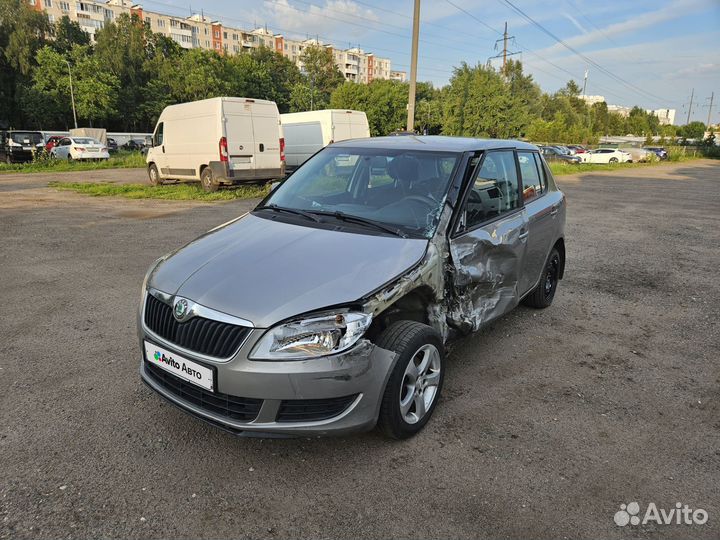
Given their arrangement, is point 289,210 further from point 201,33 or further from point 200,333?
point 201,33

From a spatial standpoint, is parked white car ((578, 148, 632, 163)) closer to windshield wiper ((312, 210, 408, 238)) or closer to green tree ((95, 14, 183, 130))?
windshield wiper ((312, 210, 408, 238))

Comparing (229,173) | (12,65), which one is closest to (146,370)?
(229,173)

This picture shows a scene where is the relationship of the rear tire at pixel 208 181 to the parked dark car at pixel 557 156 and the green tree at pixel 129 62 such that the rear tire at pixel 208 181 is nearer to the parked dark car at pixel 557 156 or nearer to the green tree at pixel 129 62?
the parked dark car at pixel 557 156

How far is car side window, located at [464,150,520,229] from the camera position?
3543 mm

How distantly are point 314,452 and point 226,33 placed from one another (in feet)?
368

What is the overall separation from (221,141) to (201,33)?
320 feet

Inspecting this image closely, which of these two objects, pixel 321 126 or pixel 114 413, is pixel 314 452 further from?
pixel 321 126

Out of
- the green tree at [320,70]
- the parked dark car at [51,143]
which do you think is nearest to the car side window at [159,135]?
the parked dark car at [51,143]

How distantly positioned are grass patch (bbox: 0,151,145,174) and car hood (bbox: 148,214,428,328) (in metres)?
23.1

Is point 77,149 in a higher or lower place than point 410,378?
higher

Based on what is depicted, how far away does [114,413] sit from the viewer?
313 centimetres

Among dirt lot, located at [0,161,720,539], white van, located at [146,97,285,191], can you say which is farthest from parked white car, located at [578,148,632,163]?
dirt lot, located at [0,161,720,539]

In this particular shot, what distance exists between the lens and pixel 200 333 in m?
2.52

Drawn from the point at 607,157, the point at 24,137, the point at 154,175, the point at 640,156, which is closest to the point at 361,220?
the point at 154,175
